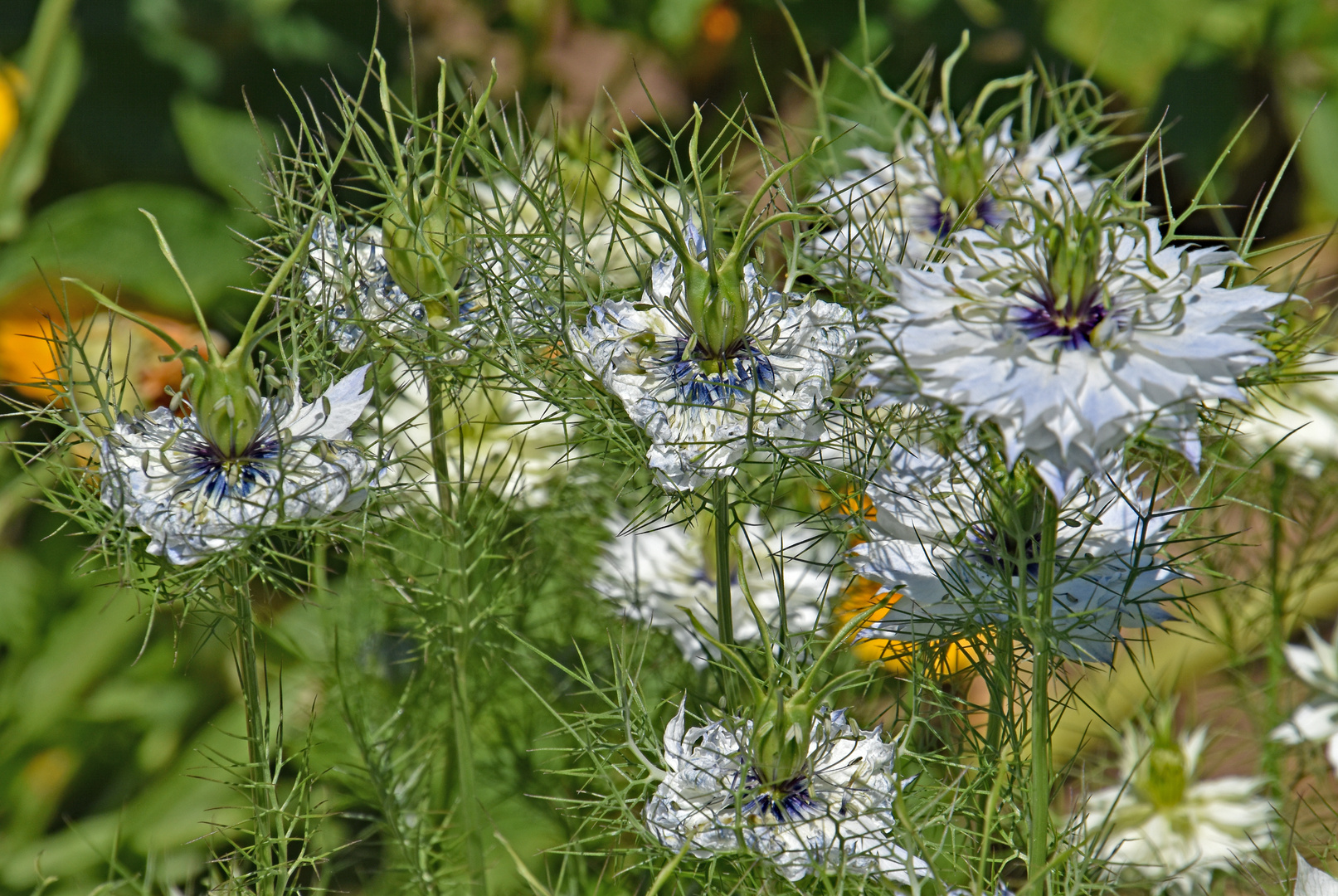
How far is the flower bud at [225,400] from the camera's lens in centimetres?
34

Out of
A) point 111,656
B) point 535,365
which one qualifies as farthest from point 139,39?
point 535,365

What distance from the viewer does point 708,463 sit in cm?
36

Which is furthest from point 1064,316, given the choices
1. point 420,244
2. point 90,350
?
point 90,350

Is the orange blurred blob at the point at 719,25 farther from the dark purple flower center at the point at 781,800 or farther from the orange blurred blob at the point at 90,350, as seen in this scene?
the dark purple flower center at the point at 781,800

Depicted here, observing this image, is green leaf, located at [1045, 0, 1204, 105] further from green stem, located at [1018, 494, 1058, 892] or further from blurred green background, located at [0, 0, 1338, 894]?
green stem, located at [1018, 494, 1058, 892]

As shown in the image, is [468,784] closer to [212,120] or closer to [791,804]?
[791,804]

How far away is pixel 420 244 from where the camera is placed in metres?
0.42

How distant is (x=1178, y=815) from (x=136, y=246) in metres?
0.87

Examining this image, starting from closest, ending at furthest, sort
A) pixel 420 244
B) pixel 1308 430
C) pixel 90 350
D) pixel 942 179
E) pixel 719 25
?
pixel 420 244 < pixel 942 179 < pixel 1308 430 < pixel 90 350 < pixel 719 25

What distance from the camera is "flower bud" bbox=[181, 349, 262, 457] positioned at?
0.34 metres

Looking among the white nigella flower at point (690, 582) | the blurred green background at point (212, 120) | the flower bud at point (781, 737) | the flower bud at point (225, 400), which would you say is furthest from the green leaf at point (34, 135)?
the flower bud at point (781, 737)

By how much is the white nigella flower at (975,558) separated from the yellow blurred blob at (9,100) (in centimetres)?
91

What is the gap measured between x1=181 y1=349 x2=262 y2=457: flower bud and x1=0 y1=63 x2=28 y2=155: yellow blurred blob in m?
0.81

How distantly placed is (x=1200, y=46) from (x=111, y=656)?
3.43 feet
